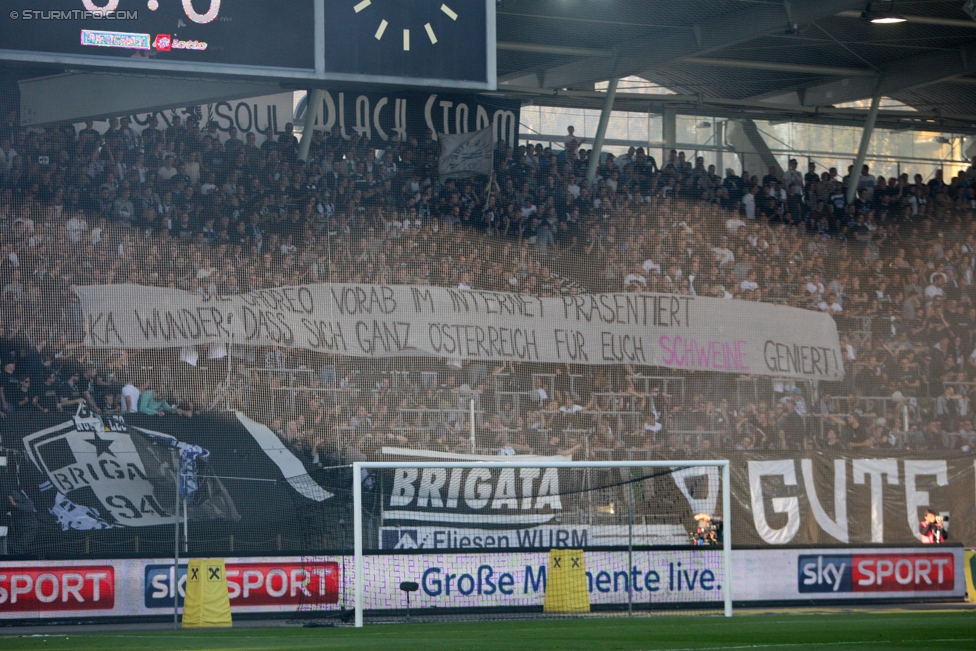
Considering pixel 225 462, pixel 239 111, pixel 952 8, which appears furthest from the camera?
pixel 952 8

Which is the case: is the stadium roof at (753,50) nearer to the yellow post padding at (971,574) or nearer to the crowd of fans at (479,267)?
the crowd of fans at (479,267)

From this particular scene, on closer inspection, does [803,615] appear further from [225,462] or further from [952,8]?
[952,8]

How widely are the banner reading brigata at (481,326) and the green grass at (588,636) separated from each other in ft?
16.3

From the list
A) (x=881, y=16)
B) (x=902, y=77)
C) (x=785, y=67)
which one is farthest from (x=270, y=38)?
(x=902, y=77)

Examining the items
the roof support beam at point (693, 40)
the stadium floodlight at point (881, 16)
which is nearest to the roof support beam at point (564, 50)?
the roof support beam at point (693, 40)

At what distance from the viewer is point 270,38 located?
11.0 metres

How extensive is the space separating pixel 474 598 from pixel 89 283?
6.56 metres

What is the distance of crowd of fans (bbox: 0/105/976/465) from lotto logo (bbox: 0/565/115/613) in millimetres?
2641

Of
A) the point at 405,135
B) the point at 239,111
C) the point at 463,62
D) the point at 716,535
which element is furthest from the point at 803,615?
the point at 239,111

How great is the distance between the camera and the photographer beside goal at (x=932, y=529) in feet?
59.8

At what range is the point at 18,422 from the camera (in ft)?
50.3

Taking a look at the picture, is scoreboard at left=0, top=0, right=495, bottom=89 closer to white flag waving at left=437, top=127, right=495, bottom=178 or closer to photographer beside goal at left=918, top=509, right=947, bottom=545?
white flag waving at left=437, top=127, right=495, bottom=178

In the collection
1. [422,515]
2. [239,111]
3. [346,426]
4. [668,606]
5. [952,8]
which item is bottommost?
[668,606]

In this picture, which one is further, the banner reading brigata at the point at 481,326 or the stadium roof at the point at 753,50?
the stadium roof at the point at 753,50
